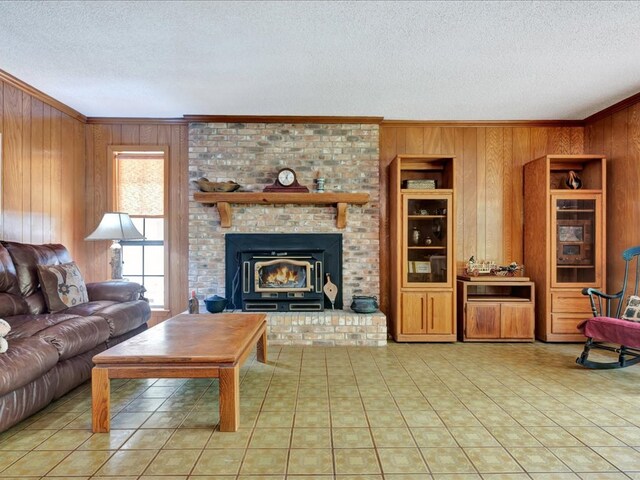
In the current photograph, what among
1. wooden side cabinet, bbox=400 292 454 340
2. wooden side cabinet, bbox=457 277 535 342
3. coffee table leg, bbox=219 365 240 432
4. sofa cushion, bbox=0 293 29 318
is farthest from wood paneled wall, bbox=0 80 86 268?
wooden side cabinet, bbox=457 277 535 342

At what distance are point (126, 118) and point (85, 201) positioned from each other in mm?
1139

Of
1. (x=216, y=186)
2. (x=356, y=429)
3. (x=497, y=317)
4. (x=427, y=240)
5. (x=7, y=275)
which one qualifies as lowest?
(x=356, y=429)

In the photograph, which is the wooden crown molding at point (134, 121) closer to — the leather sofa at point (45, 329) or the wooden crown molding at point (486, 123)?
the leather sofa at point (45, 329)

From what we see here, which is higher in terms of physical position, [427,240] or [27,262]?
[427,240]

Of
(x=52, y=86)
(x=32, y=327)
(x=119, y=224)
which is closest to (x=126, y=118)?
(x=52, y=86)

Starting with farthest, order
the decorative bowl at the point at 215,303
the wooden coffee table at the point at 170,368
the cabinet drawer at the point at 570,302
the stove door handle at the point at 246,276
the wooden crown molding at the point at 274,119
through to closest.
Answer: the wooden crown molding at the point at 274,119 < the stove door handle at the point at 246,276 < the cabinet drawer at the point at 570,302 < the decorative bowl at the point at 215,303 < the wooden coffee table at the point at 170,368

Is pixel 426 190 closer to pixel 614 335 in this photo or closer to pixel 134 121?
pixel 614 335

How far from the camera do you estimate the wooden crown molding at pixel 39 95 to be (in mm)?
3328

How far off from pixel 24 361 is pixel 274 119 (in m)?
3.34

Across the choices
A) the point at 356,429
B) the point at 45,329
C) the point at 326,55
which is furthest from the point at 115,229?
the point at 356,429

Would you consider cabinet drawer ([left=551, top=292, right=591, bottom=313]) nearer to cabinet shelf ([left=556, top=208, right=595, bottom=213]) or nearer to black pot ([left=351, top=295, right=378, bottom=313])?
cabinet shelf ([left=556, top=208, right=595, bottom=213])

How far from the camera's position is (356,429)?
212 centimetres

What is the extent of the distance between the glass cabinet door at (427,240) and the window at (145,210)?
9.84 feet

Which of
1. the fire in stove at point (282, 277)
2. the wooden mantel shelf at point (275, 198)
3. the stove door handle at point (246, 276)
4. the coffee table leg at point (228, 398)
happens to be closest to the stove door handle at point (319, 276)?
the fire in stove at point (282, 277)
